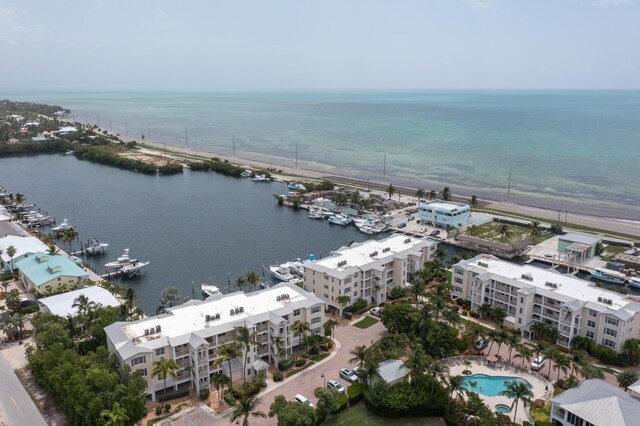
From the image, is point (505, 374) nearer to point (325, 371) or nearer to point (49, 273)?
point (325, 371)

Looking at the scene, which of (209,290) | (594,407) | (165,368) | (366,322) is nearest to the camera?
(594,407)

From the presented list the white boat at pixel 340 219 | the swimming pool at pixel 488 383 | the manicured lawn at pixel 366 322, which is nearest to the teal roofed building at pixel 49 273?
the manicured lawn at pixel 366 322

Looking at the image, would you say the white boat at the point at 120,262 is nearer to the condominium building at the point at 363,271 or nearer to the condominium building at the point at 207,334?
the condominium building at the point at 207,334

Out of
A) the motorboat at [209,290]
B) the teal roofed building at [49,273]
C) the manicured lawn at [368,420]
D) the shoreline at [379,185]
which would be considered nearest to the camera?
the manicured lawn at [368,420]

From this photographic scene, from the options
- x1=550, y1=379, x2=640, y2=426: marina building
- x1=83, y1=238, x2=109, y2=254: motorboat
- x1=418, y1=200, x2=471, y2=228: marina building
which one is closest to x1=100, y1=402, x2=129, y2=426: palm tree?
x1=550, y1=379, x2=640, y2=426: marina building

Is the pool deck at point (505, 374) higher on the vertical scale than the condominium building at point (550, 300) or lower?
lower

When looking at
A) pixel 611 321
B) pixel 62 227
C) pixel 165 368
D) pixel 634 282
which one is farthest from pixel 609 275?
pixel 62 227
